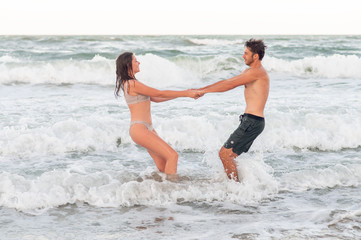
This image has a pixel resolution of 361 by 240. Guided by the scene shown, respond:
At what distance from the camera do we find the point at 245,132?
17.9ft

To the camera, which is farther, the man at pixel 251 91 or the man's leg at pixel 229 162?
the man's leg at pixel 229 162

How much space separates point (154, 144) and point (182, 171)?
4.82ft

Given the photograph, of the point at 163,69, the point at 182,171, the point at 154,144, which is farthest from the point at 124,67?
the point at 163,69

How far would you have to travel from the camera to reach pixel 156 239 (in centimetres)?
443

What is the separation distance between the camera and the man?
5.34 m

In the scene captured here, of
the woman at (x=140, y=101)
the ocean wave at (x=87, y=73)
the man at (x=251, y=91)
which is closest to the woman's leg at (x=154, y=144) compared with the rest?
the woman at (x=140, y=101)

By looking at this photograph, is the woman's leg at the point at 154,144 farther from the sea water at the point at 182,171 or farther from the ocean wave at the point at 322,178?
the ocean wave at the point at 322,178

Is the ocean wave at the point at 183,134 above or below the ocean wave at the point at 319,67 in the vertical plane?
below

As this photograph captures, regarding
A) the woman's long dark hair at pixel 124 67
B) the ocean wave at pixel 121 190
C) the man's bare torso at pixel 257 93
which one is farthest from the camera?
the ocean wave at pixel 121 190

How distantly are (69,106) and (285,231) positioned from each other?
838 centimetres

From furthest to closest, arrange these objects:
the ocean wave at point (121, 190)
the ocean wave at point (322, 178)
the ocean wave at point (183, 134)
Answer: the ocean wave at point (183, 134)
the ocean wave at point (322, 178)
the ocean wave at point (121, 190)

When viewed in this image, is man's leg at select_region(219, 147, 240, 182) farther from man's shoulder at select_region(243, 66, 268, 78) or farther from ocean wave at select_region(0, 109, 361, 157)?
ocean wave at select_region(0, 109, 361, 157)

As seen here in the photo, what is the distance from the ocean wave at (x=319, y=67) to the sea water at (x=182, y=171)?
5.17 meters

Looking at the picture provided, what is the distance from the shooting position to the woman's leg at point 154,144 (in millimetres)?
5484
